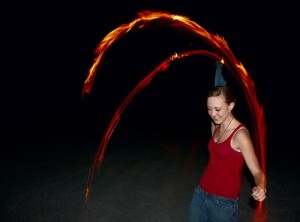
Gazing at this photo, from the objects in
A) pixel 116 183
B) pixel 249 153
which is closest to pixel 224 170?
pixel 249 153

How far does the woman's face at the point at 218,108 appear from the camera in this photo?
2639 millimetres

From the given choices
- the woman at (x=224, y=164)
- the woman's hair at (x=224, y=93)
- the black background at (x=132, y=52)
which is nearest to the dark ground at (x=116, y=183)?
the woman at (x=224, y=164)

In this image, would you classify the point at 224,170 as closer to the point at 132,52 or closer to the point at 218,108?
the point at 218,108

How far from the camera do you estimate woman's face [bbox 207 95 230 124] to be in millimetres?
2639

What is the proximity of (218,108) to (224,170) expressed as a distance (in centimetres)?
56

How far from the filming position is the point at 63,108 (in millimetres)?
20969

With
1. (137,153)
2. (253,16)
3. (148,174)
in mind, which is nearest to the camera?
(148,174)

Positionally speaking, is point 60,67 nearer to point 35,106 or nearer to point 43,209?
point 35,106

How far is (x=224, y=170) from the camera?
2.62 m

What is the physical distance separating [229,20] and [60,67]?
1798 centimetres

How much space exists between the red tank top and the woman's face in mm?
205

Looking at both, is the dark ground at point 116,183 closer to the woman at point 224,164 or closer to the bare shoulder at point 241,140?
the woman at point 224,164

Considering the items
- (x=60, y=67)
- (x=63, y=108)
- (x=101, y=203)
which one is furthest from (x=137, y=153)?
(x=60, y=67)

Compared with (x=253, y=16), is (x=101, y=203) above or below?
below
